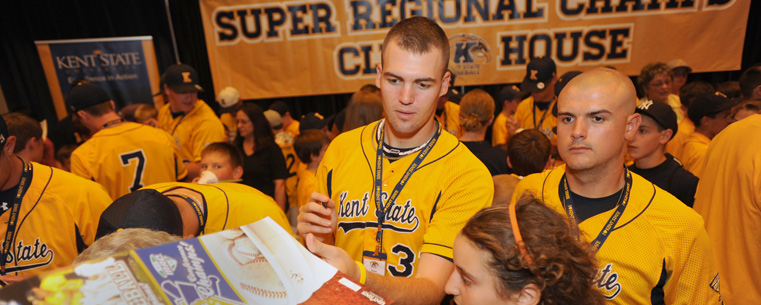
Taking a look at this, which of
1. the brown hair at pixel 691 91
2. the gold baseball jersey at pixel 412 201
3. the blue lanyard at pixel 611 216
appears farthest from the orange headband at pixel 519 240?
the brown hair at pixel 691 91

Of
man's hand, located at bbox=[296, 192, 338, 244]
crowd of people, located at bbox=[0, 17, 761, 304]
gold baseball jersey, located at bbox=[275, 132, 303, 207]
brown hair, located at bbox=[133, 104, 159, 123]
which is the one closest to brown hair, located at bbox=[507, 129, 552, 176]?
crowd of people, located at bbox=[0, 17, 761, 304]

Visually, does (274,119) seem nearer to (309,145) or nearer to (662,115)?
(309,145)

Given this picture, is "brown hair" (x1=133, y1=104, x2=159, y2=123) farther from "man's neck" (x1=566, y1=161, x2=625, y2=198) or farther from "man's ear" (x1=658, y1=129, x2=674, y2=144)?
"man's ear" (x1=658, y1=129, x2=674, y2=144)

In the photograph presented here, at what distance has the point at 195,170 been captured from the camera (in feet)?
Answer: 14.6

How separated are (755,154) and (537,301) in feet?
6.60

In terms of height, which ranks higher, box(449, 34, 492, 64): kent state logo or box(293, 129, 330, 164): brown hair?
box(449, 34, 492, 64): kent state logo

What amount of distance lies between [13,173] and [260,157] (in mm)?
2241

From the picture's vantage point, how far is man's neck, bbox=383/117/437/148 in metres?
1.94

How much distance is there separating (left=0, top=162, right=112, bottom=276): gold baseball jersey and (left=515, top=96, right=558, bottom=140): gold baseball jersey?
4.07 metres

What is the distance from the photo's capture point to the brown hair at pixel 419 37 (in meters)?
1.77

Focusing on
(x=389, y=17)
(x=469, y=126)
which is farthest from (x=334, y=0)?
(x=469, y=126)

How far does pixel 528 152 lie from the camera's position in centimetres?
316

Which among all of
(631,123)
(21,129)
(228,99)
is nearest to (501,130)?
(631,123)

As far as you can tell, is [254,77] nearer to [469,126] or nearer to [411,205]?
[469,126]
